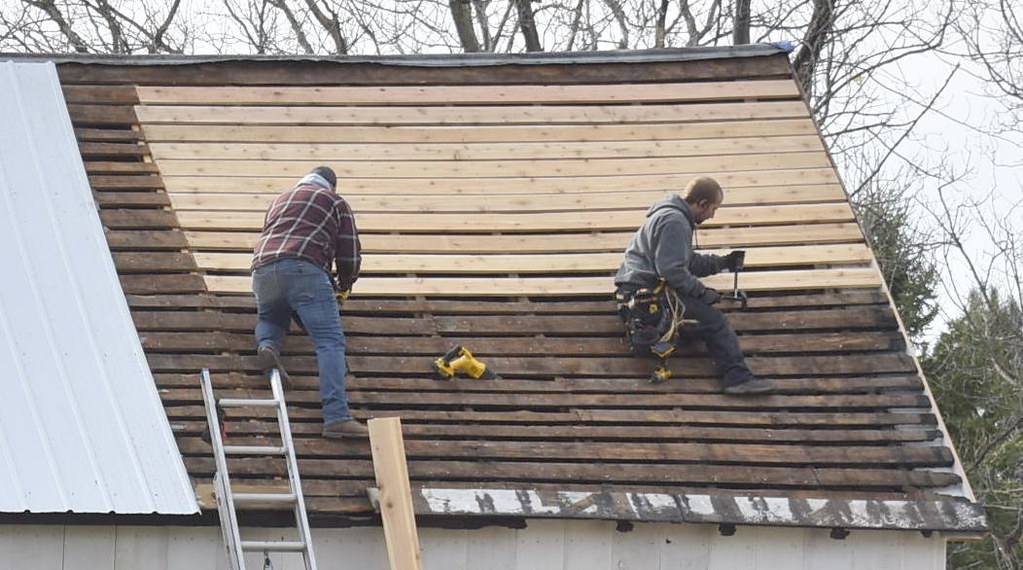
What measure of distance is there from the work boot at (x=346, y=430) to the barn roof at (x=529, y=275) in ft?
0.30

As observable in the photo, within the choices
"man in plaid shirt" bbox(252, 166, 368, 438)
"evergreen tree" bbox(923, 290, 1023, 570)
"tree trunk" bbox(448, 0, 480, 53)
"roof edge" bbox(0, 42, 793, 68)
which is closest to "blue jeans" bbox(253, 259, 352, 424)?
"man in plaid shirt" bbox(252, 166, 368, 438)

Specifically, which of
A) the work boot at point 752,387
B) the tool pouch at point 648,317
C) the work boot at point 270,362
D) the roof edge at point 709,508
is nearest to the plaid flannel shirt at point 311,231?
the work boot at point 270,362

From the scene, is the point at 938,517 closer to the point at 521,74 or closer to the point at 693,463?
the point at 693,463

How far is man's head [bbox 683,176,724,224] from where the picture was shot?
916cm

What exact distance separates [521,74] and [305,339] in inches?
123

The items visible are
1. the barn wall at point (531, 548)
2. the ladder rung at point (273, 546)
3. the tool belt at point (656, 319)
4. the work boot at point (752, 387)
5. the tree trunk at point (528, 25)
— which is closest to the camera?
the ladder rung at point (273, 546)

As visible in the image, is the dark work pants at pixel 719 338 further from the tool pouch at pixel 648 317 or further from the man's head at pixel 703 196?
the man's head at pixel 703 196

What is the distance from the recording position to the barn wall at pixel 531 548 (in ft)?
25.2

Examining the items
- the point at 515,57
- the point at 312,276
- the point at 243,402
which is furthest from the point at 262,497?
the point at 515,57

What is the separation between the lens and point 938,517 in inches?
329

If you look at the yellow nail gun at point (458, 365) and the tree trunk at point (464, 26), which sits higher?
Result: the tree trunk at point (464, 26)

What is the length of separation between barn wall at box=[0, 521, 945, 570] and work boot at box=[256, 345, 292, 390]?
1075 millimetres

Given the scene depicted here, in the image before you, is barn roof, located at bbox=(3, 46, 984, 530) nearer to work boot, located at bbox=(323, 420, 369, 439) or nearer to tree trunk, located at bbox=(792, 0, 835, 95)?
work boot, located at bbox=(323, 420, 369, 439)

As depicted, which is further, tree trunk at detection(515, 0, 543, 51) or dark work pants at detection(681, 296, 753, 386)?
tree trunk at detection(515, 0, 543, 51)
